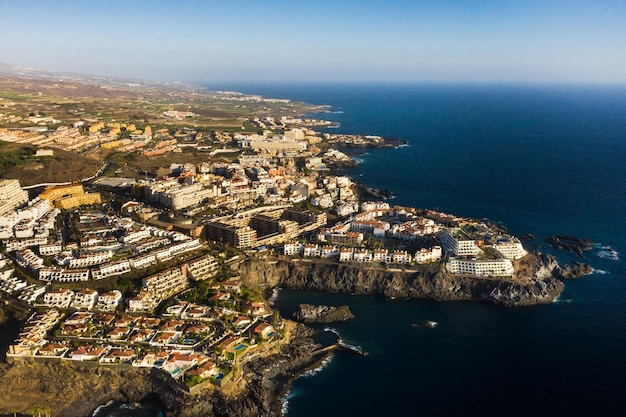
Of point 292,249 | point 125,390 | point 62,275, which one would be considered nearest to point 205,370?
point 125,390

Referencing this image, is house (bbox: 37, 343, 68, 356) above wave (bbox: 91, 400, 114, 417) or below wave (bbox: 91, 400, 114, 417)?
above

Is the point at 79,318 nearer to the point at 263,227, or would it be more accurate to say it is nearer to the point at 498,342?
the point at 263,227

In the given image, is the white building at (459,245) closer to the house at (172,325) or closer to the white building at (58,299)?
the house at (172,325)

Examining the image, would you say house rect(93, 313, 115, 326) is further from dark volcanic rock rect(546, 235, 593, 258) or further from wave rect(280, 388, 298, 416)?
dark volcanic rock rect(546, 235, 593, 258)

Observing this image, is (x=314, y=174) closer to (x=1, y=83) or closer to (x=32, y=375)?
(x=32, y=375)

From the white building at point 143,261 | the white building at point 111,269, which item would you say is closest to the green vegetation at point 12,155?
the white building at point 111,269

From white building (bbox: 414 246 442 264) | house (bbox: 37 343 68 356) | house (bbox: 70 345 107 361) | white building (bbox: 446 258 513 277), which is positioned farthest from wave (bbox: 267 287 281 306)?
house (bbox: 37 343 68 356)

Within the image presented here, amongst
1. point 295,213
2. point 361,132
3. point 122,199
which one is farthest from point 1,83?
point 295,213
